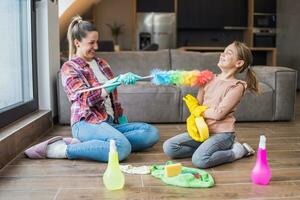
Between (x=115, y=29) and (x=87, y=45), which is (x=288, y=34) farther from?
(x=87, y=45)

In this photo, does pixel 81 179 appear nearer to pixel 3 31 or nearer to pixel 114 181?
pixel 114 181

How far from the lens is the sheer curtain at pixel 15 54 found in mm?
2400

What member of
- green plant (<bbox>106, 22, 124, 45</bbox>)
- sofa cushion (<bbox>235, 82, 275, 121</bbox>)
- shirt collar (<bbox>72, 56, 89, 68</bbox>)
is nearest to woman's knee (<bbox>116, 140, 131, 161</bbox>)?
shirt collar (<bbox>72, 56, 89, 68</bbox>)

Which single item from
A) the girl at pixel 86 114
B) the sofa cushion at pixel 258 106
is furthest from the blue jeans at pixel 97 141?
the sofa cushion at pixel 258 106

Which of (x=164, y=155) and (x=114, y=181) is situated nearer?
(x=114, y=181)

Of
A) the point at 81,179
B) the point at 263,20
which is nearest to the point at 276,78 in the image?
the point at 81,179

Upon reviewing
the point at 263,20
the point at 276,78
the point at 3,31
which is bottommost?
the point at 276,78

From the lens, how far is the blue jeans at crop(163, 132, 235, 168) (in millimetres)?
1893

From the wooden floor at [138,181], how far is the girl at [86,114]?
0.07 metres

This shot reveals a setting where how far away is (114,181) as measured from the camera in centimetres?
157

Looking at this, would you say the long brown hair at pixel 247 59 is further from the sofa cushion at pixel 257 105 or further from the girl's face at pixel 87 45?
the sofa cushion at pixel 257 105

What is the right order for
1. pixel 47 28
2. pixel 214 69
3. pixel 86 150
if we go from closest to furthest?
pixel 86 150
pixel 47 28
pixel 214 69

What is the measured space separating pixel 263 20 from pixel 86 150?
5.45 meters

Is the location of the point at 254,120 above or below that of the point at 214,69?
below
